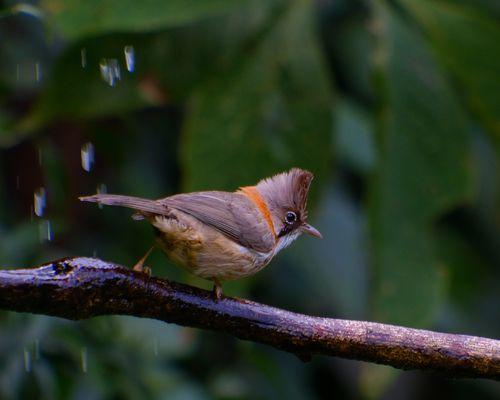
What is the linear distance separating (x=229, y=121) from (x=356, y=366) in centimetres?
279

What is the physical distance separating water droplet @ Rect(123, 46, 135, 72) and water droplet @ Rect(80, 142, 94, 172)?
1.14 meters

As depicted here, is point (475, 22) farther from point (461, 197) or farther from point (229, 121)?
point (229, 121)

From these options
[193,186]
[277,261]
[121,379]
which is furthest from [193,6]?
[277,261]

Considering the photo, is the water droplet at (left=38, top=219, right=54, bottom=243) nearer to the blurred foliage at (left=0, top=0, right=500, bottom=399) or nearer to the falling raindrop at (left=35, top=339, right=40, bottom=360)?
the blurred foliage at (left=0, top=0, right=500, bottom=399)

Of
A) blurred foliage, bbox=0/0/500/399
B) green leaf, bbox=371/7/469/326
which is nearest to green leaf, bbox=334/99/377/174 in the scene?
blurred foliage, bbox=0/0/500/399

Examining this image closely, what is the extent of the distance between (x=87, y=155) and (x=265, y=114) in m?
1.68

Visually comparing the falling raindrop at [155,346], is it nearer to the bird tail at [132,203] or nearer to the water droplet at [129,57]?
the bird tail at [132,203]

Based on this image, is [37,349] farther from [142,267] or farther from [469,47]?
[469,47]

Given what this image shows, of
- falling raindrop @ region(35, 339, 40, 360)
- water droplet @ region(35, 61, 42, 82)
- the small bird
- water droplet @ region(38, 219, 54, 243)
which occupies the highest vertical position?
water droplet @ region(35, 61, 42, 82)

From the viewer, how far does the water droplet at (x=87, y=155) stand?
514 cm

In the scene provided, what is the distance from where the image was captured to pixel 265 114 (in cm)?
383

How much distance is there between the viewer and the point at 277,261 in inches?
216

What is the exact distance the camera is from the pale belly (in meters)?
3.01

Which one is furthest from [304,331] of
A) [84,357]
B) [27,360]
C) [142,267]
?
[27,360]
